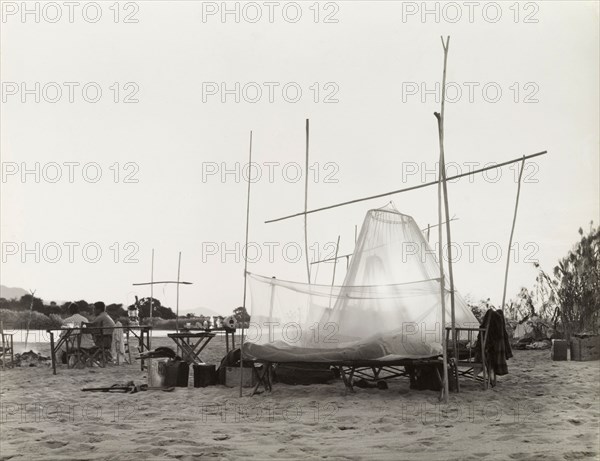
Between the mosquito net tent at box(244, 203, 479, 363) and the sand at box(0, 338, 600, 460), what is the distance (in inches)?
16.8

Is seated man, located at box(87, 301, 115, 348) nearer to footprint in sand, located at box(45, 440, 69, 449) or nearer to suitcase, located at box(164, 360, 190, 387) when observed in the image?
suitcase, located at box(164, 360, 190, 387)

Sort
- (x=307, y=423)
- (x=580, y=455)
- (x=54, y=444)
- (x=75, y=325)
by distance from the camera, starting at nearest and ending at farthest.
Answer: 1. (x=580, y=455)
2. (x=54, y=444)
3. (x=307, y=423)
4. (x=75, y=325)

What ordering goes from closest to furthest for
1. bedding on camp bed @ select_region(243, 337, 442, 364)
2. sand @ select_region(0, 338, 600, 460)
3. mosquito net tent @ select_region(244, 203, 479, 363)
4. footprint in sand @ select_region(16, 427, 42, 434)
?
sand @ select_region(0, 338, 600, 460) → footprint in sand @ select_region(16, 427, 42, 434) → bedding on camp bed @ select_region(243, 337, 442, 364) → mosquito net tent @ select_region(244, 203, 479, 363)

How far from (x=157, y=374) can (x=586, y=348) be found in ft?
22.9

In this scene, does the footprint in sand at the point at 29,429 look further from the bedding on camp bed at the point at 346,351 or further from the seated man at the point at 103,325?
the seated man at the point at 103,325

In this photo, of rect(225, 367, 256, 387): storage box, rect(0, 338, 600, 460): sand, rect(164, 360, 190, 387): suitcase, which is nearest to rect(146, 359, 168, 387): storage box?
rect(164, 360, 190, 387): suitcase

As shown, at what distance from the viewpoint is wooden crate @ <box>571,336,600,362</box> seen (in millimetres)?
10570

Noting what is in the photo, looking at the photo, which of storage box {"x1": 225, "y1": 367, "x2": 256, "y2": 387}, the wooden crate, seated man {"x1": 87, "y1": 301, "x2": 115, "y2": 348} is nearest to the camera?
storage box {"x1": 225, "y1": 367, "x2": 256, "y2": 387}

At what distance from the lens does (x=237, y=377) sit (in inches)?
289

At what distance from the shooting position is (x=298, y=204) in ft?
31.7

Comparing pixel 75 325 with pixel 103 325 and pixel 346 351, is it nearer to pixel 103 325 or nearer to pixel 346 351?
pixel 103 325

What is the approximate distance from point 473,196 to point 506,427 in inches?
216

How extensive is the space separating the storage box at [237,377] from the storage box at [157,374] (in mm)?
704

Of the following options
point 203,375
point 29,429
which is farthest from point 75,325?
point 29,429
